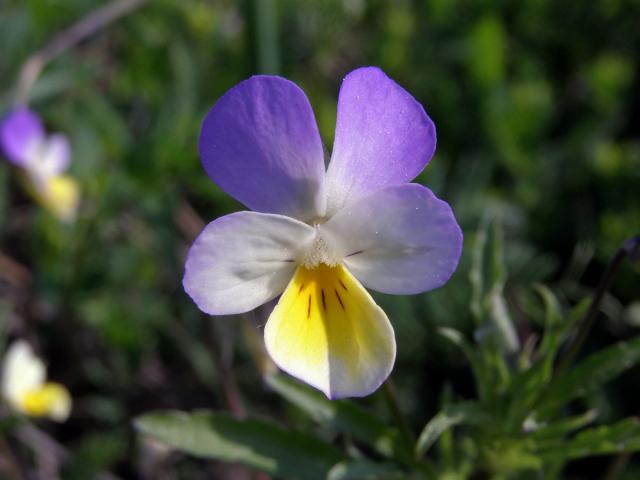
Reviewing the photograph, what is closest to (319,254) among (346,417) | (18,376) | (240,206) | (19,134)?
(346,417)

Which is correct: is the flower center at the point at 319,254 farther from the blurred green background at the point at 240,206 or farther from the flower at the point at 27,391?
the flower at the point at 27,391

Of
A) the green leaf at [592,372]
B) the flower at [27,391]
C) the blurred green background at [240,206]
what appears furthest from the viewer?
the blurred green background at [240,206]

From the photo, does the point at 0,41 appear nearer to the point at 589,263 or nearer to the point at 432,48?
the point at 432,48

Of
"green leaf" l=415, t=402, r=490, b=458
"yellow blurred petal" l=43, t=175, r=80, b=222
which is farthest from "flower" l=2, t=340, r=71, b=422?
"green leaf" l=415, t=402, r=490, b=458

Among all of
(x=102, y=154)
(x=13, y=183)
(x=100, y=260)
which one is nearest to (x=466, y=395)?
(x=100, y=260)

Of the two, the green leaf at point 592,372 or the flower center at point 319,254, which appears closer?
the flower center at point 319,254

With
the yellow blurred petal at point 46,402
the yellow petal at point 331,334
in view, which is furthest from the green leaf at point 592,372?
the yellow blurred petal at point 46,402

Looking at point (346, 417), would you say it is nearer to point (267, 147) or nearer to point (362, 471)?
point (362, 471)
